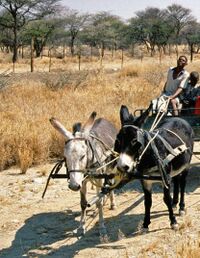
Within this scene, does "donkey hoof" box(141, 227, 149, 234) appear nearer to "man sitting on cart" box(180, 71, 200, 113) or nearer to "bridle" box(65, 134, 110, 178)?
"bridle" box(65, 134, 110, 178)

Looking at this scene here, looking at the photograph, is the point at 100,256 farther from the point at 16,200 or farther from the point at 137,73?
the point at 137,73

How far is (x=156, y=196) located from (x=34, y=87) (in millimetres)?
10195

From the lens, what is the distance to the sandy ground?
18.2ft

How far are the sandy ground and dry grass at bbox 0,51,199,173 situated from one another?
1.05m

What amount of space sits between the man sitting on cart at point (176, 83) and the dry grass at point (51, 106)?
2.79 metres

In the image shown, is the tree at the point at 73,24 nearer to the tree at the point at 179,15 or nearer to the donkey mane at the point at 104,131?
the tree at the point at 179,15

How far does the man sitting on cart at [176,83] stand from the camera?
7.67 metres

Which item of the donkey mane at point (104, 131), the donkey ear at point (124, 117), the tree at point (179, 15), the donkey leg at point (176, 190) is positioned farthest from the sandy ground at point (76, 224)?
the tree at point (179, 15)

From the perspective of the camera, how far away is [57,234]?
6246 millimetres

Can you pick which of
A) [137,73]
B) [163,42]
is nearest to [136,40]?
[163,42]

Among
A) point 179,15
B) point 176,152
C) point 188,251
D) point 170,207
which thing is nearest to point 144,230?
point 170,207

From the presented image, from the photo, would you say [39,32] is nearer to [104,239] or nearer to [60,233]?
[60,233]

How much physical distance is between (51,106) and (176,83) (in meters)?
5.68

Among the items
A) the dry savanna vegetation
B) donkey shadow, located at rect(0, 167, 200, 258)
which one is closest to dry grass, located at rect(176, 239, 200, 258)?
the dry savanna vegetation
